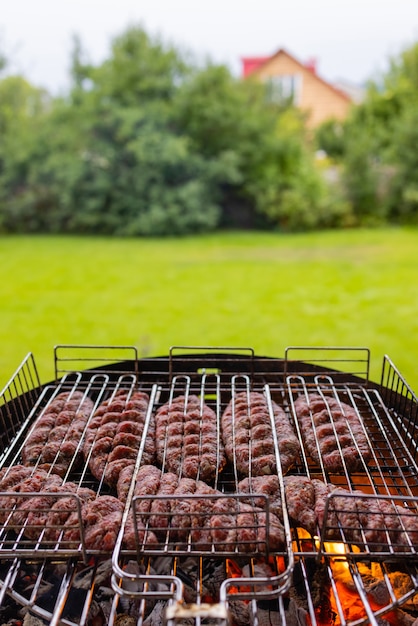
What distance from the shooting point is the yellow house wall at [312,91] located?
104 feet

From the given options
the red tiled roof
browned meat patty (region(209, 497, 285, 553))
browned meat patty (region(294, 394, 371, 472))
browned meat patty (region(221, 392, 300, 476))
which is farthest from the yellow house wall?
browned meat patty (region(209, 497, 285, 553))

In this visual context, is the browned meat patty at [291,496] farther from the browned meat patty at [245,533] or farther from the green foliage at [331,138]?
the green foliage at [331,138]

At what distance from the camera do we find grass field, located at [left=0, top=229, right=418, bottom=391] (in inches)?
391

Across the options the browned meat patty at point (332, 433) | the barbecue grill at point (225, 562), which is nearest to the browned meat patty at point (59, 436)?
the barbecue grill at point (225, 562)

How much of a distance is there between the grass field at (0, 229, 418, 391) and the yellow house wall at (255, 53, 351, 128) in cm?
1708

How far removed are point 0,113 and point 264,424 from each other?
817 inches

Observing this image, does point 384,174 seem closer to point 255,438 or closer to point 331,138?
point 331,138

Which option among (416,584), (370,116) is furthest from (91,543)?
(370,116)

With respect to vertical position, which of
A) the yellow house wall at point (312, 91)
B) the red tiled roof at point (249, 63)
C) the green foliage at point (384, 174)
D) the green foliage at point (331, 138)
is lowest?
the green foliage at point (384, 174)

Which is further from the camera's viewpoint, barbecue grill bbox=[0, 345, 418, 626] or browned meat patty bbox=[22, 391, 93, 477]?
browned meat patty bbox=[22, 391, 93, 477]

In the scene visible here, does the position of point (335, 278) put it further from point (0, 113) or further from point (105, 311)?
point (0, 113)

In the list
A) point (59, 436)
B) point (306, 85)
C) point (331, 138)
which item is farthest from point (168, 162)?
point (306, 85)

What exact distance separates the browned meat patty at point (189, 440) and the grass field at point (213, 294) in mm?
4242

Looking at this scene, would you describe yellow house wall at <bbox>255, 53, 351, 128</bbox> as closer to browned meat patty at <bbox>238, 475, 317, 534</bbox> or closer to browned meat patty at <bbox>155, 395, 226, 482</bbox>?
browned meat patty at <bbox>155, 395, 226, 482</bbox>
